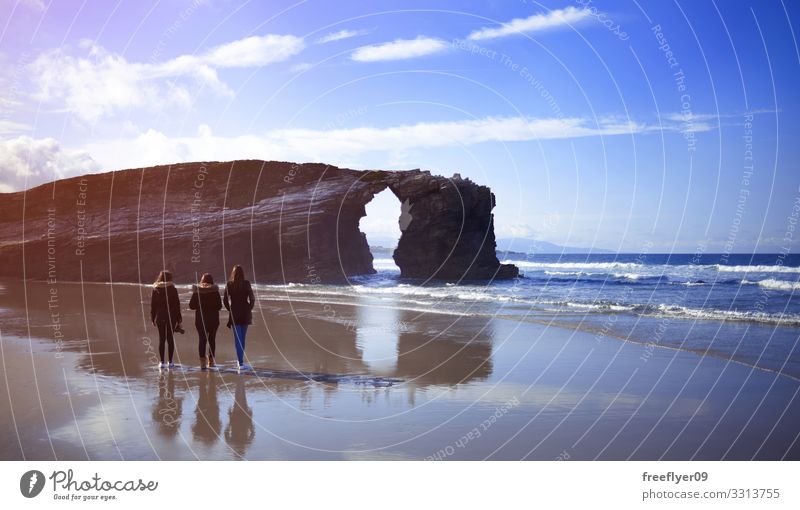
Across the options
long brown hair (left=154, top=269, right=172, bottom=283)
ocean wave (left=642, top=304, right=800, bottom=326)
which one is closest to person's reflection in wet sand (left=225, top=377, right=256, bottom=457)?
long brown hair (left=154, top=269, right=172, bottom=283)

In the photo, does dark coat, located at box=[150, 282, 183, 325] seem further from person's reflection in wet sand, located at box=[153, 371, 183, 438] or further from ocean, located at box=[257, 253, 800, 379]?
ocean, located at box=[257, 253, 800, 379]

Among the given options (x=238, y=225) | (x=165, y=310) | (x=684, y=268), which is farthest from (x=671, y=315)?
(x=684, y=268)

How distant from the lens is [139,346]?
47.0 feet

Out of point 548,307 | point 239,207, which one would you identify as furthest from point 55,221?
point 548,307

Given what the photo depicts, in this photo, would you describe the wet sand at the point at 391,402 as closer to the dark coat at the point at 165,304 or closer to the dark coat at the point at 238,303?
the dark coat at the point at 165,304

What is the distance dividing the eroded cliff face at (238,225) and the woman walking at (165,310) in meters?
35.4

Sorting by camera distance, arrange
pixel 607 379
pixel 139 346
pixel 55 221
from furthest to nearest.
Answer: pixel 55 221 → pixel 139 346 → pixel 607 379

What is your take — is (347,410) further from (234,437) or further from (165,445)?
(165,445)

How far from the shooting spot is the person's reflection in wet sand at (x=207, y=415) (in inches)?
288

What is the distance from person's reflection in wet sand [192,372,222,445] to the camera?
7.32 m

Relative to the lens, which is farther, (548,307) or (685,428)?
(548,307)

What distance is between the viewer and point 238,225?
161 ft

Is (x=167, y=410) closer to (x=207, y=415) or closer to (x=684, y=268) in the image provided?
(x=207, y=415)

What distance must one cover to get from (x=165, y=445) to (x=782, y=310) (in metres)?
25.8
